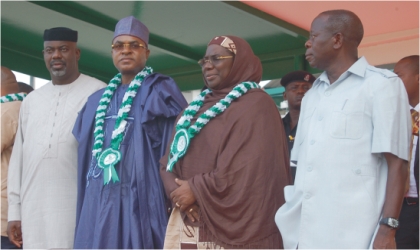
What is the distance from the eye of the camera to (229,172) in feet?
12.4

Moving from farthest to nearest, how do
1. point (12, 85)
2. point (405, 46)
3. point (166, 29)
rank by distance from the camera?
point (166, 29) < point (405, 46) < point (12, 85)

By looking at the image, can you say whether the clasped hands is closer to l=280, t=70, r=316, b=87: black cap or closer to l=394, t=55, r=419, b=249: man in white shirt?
l=394, t=55, r=419, b=249: man in white shirt

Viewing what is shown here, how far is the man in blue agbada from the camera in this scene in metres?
4.24

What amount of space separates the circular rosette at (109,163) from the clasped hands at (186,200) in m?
0.63

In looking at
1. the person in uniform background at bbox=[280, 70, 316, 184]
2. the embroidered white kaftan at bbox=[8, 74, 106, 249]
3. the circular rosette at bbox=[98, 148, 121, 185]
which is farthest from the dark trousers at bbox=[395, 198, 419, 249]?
the embroidered white kaftan at bbox=[8, 74, 106, 249]

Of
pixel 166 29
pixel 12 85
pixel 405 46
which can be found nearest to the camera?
pixel 12 85

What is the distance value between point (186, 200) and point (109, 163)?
2.54 ft

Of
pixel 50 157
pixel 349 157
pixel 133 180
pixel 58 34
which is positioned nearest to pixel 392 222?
pixel 349 157

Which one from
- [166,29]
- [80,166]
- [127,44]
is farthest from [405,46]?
[80,166]

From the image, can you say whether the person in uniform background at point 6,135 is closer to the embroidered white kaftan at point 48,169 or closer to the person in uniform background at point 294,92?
the embroidered white kaftan at point 48,169

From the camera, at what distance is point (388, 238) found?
3.01 metres

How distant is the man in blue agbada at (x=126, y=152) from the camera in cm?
424

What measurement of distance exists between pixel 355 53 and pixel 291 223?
100cm

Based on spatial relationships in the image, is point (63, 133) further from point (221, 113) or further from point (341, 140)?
point (341, 140)
